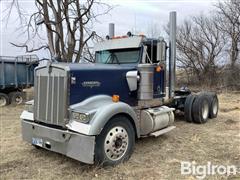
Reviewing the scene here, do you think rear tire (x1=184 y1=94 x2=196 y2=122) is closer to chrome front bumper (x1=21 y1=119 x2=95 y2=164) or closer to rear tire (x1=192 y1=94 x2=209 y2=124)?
rear tire (x1=192 y1=94 x2=209 y2=124)

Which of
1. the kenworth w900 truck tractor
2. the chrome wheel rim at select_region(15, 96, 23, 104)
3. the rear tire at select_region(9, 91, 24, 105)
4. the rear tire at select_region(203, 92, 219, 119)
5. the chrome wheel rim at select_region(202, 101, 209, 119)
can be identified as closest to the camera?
the kenworth w900 truck tractor

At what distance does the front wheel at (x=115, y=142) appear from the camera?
15.7 feet

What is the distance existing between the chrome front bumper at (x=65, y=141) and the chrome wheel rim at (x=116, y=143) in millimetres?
367

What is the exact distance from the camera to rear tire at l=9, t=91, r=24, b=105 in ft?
47.2

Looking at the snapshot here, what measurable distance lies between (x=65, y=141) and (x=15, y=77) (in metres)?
10.7

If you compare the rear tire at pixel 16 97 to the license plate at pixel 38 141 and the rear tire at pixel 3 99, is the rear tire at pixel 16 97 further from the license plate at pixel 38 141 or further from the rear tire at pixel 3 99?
the license plate at pixel 38 141

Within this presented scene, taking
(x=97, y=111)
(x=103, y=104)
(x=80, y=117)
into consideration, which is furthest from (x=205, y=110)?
(x=80, y=117)

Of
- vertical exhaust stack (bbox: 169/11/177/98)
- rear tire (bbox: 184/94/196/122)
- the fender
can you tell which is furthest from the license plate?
rear tire (bbox: 184/94/196/122)

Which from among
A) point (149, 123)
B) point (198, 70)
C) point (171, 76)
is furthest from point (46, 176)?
point (198, 70)

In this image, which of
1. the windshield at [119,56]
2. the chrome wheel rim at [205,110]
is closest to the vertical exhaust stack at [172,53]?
the windshield at [119,56]

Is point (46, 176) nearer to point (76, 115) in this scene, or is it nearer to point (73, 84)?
point (76, 115)

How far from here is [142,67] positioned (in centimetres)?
609

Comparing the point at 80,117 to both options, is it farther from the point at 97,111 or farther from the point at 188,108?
the point at 188,108

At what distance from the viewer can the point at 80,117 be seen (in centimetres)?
474
